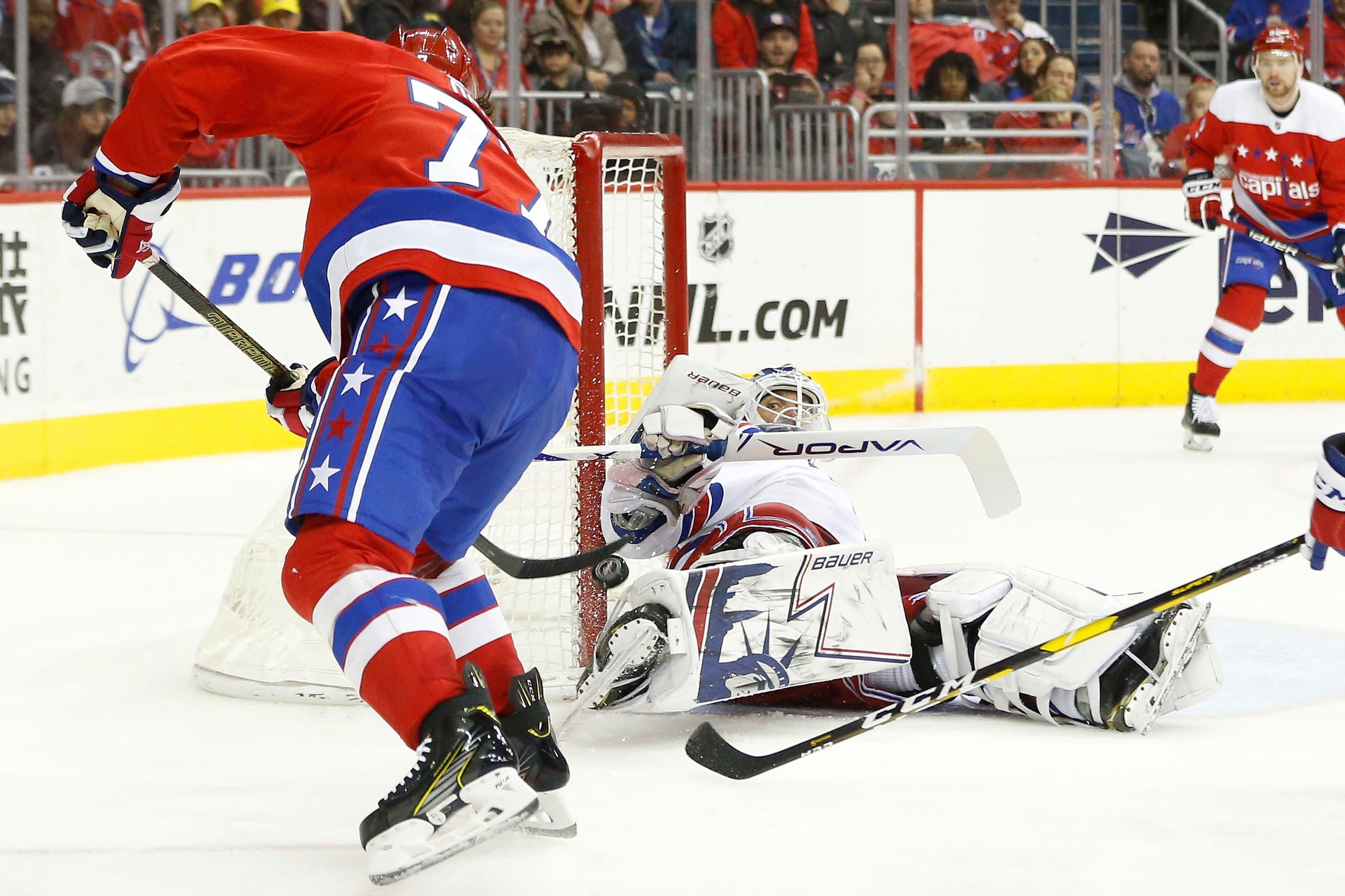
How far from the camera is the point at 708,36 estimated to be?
646 cm

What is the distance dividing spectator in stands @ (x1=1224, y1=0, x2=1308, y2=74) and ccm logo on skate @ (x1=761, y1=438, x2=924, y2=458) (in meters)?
5.68

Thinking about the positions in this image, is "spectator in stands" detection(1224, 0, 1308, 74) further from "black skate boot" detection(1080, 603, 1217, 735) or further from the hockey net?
"black skate boot" detection(1080, 603, 1217, 735)

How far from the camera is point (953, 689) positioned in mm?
2291

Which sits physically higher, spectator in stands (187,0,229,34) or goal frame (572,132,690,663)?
spectator in stands (187,0,229,34)

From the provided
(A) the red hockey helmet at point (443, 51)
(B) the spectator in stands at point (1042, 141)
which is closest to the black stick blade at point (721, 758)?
(A) the red hockey helmet at point (443, 51)

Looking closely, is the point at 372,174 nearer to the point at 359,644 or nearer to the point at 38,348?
the point at 359,644

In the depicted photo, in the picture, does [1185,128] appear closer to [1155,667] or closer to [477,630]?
[1155,667]

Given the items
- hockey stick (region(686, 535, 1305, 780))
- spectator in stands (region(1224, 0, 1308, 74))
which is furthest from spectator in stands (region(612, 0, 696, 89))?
hockey stick (region(686, 535, 1305, 780))

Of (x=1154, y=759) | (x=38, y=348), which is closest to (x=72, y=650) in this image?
(x=1154, y=759)

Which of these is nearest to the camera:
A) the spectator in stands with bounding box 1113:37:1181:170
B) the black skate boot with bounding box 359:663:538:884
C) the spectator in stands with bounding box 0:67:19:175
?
the black skate boot with bounding box 359:663:538:884

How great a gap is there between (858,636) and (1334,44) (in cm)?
591

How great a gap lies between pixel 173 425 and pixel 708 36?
2.34 meters

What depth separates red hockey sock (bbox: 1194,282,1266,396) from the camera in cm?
592

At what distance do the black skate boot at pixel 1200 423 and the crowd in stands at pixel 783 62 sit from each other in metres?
1.46
